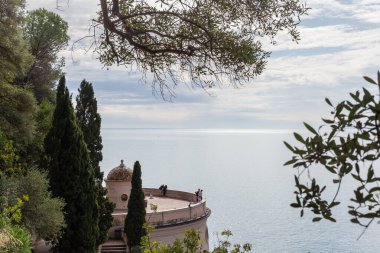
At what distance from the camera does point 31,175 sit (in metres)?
17.4

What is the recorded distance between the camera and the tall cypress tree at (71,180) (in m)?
20.2

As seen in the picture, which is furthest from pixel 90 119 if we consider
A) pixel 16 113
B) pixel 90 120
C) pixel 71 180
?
pixel 71 180

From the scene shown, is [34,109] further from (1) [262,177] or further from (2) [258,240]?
(1) [262,177]

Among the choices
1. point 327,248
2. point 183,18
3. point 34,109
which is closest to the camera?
point 183,18

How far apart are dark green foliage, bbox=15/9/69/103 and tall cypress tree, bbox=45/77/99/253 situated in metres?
9.90

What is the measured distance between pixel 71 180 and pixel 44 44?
13.5 metres

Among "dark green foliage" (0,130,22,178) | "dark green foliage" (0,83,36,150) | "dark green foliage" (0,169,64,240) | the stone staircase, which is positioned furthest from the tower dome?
"dark green foliage" (0,169,64,240)

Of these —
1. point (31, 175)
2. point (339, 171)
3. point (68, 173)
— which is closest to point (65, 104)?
point (68, 173)

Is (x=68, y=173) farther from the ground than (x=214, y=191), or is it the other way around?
(x=68, y=173)

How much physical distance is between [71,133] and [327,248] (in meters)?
56.7

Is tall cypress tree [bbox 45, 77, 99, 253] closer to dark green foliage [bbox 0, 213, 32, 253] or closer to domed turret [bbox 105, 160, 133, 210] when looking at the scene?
dark green foliage [bbox 0, 213, 32, 253]

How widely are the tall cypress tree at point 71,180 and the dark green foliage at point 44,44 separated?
990 centimetres

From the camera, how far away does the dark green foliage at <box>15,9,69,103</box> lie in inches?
1196

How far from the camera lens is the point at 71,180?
20250 millimetres
